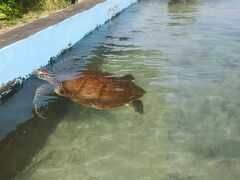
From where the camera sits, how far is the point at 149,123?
550 centimetres

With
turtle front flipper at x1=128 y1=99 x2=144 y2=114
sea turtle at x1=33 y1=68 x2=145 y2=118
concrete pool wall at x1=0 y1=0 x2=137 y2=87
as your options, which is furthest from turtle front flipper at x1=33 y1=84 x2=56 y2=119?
turtle front flipper at x1=128 y1=99 x2=144 y2=114

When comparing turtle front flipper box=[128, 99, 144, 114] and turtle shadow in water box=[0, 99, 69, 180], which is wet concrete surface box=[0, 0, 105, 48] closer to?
turtle shadow in water box=[0, 99, 69, 180]

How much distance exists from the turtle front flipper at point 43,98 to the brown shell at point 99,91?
318 millimetres

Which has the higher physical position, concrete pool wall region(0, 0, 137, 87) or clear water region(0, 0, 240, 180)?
concrete pool wall region(0, 0, 137, 87)

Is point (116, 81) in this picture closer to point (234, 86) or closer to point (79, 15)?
point (234, 86)

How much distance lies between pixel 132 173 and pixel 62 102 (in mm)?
2346

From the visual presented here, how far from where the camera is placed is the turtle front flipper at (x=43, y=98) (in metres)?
5.82

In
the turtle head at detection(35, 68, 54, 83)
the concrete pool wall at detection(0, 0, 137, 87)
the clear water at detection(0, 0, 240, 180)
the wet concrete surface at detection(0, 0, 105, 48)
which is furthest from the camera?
the turtle head at detection(35, 68, 54, 83)

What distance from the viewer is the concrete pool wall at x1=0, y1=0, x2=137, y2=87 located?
6254 millimetres

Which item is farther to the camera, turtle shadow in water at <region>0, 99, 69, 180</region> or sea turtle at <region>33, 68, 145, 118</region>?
sea turtle at <region>33, 68, 145, 118</region>

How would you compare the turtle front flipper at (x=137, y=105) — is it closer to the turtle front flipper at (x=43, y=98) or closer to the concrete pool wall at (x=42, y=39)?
the turtle front flipper at (x=43, y=98)

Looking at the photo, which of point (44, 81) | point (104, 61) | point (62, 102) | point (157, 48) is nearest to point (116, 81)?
point (62, 102)

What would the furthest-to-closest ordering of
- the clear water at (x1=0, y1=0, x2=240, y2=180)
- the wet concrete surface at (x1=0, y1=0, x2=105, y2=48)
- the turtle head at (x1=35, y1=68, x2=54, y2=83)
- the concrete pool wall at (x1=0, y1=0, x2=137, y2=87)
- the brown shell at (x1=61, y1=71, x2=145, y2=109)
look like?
1. the turtle head at (x1=35, y1=68, x2=54, y2=83)
2. the wet concrete surface at (x1=0, y1=0, x2=105, y2=48)
3. the concrete pool wall at (x1=0, y1=0, x2=137, y2=87)
4. the brown shell at (x1=61, y1=71, x2=145, y2=109)
5. the clear water at (x1=0, y1=0, x2=240, y2=180)

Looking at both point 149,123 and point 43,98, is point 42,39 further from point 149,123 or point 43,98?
point 149,123
